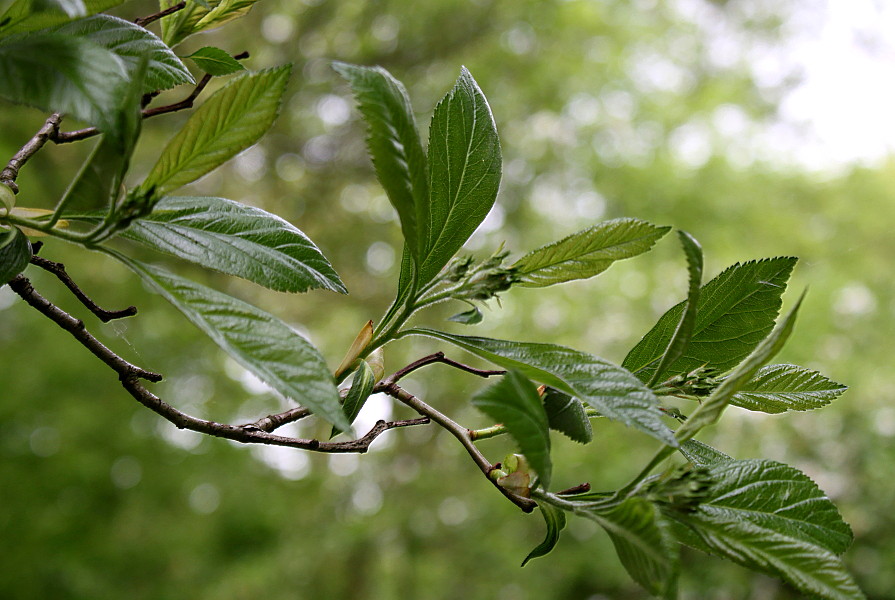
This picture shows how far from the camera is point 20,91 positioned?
0.31 metres

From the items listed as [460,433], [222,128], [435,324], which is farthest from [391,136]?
[435,324]

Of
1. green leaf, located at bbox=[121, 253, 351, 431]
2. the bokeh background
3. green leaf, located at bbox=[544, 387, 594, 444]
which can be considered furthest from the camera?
the bokeh background

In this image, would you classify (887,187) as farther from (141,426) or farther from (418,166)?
(418,166)

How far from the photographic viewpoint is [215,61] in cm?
50

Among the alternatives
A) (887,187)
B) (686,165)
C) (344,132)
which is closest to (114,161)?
(344,132)

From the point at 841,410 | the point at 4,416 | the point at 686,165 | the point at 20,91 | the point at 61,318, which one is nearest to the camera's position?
the point at 20,91

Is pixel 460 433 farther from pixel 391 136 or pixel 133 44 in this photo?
pixel 133 44

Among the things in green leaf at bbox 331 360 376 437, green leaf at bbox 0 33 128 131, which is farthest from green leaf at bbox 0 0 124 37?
green leaf at bbox 331 360 376 437

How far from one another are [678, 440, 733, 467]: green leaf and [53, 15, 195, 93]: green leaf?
14.8 inches

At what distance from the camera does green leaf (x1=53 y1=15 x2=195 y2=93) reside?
0.42m

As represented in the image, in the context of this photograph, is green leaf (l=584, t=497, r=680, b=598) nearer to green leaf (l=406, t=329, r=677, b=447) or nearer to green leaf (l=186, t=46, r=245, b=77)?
green leaf (l=406, t=329, r=677, b=447)

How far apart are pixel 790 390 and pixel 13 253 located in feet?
1.56

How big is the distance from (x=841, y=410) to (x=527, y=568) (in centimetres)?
206

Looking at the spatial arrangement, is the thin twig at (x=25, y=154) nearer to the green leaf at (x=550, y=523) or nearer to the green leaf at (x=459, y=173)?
the green leaf at (x=459, y=173)
